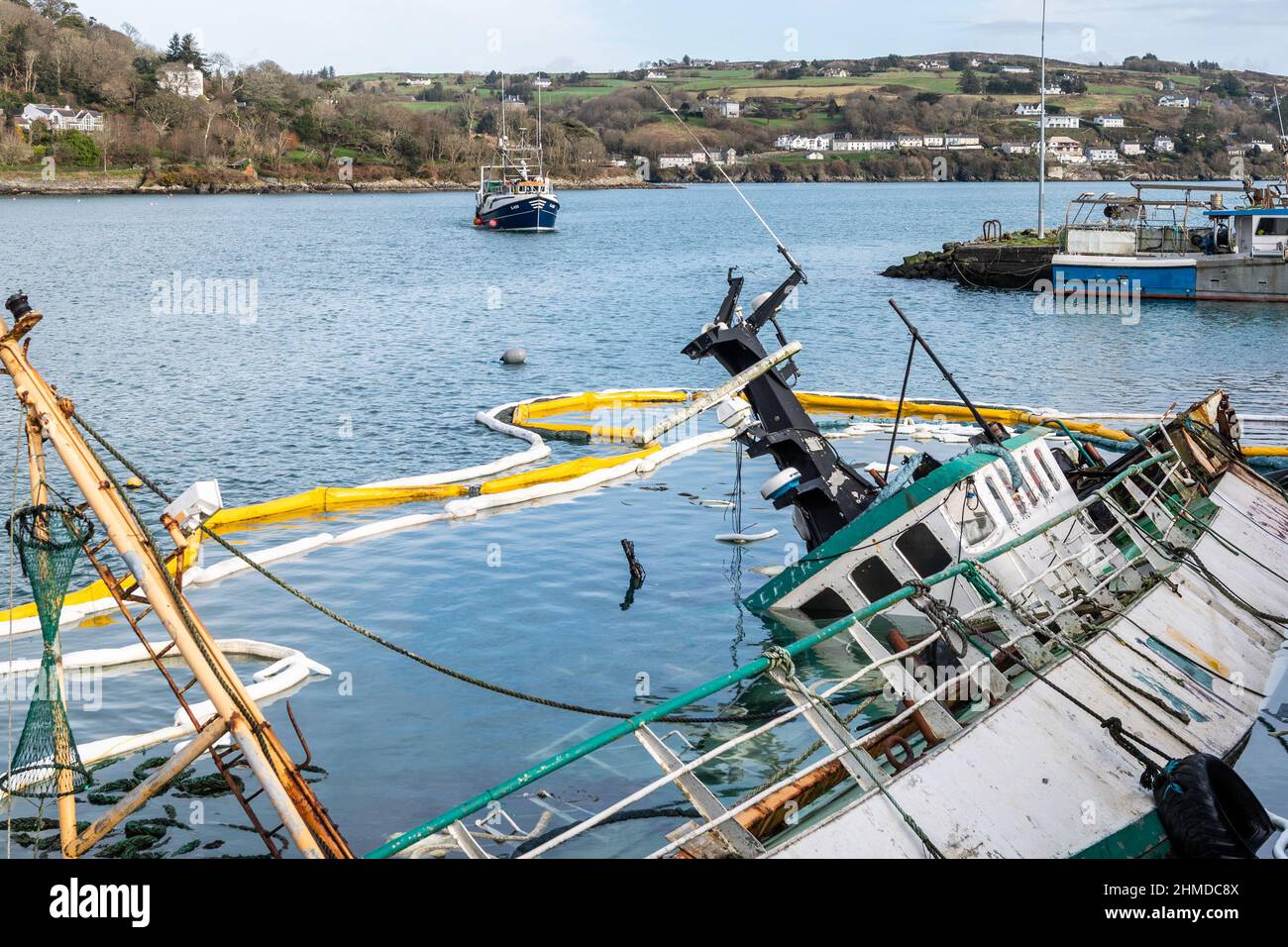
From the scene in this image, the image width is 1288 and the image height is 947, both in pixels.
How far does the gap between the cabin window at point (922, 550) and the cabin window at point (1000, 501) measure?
1.21 meters

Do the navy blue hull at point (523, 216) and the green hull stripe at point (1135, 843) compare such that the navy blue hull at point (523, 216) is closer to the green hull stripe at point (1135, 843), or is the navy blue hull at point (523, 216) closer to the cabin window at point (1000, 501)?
the cabin window at point (1000, 501)

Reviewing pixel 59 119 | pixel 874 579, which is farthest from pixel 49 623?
pixel 59 119

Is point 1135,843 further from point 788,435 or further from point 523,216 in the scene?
point 523,216

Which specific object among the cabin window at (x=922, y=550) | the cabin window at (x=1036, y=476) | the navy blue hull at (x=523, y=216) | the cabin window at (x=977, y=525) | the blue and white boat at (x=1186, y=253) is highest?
the navy blue hull at (x=523, y=216)

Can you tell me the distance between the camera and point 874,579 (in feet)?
66.2

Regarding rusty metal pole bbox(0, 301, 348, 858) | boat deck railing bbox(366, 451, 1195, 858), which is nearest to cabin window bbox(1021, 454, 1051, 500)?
boat deck railing bbox(366, 451, 1195, 858)

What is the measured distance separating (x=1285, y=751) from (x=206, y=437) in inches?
1279

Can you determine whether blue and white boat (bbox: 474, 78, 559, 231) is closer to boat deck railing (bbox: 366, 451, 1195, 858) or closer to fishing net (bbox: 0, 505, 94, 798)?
boat deck railing (bbox: 366, 451, 1195, 858)

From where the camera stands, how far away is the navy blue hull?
130 m

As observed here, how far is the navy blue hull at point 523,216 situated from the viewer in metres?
130

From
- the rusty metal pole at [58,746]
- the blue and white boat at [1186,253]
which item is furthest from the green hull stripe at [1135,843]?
the blue and white boat at [1186,253]

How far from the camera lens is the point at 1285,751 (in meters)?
17.0
